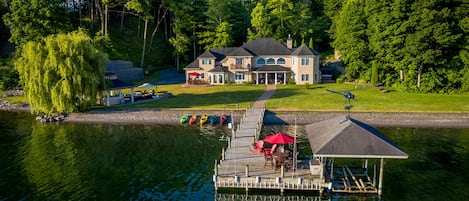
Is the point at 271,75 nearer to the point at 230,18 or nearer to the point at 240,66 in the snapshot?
the point at 240,66

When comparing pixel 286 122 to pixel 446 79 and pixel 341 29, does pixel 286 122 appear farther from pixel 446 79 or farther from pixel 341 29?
pixel 341 29

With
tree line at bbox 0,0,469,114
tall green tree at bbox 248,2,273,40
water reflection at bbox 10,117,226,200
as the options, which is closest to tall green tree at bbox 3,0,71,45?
tree line at bbox 0,0,469,114

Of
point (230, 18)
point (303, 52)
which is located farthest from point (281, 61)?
point (230, 18)

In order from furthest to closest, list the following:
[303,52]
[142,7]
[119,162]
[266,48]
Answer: [142,7] < [266,48] < [303,52] < [119,162]

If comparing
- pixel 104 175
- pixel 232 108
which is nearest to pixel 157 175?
pixel 104 175

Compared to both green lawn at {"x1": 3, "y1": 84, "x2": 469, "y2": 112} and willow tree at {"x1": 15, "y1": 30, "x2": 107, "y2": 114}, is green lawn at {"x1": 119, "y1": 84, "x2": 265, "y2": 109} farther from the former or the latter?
willow tree at {"x1": 15, "y1": 30, "x2": 107, "y2": 114}

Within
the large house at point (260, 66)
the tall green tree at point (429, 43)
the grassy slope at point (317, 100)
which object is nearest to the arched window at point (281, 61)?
the large house at point (260, 66)
